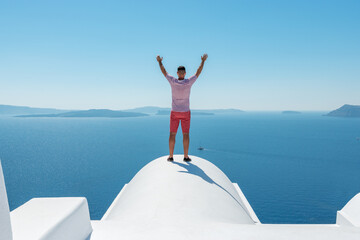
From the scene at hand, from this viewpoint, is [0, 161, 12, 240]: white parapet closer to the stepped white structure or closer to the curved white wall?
the stepped white structure

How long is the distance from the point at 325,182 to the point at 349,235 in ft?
253

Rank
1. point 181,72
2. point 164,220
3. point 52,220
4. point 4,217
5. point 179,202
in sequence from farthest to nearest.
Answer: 1. point 181,72
2. point 179,202
3. point 164,220
4. point 52,220
5. point 4,217

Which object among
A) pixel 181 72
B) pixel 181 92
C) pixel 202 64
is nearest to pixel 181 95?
pixel 181 92

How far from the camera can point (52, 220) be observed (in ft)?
7.36

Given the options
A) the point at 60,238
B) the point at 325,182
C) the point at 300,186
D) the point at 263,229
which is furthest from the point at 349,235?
the point at 325,182

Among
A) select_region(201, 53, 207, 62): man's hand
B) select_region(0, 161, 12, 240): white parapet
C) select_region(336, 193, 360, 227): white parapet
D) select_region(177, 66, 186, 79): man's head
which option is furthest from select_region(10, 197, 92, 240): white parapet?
select_region(201, 53, 207, 62): man's hand

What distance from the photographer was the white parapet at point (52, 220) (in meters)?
2.07

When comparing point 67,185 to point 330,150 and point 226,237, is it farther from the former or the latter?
point 330,150

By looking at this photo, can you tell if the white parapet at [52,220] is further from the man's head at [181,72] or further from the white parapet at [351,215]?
the white parapet at [351,215]

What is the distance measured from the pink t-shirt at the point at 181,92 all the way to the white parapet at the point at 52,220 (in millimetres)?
4334

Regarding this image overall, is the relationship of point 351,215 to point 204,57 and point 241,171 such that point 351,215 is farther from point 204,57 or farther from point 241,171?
point 241,171

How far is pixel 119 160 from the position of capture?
8875 cm

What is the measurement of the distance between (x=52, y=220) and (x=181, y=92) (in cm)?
488

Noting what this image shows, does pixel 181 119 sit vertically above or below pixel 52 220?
above
